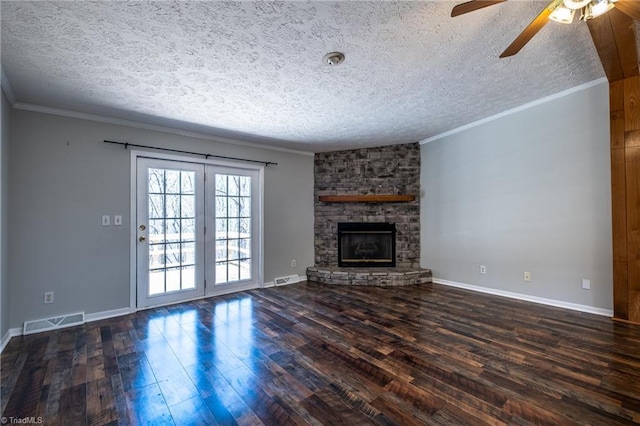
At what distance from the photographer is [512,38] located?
2078 mm

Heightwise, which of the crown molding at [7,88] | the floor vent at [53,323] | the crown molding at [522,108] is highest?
the crown molding at [522,108]

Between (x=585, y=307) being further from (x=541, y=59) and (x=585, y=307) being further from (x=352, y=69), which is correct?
(x=352, y=69)

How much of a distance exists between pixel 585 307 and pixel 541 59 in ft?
9.08

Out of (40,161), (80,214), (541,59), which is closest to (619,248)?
(541,59)

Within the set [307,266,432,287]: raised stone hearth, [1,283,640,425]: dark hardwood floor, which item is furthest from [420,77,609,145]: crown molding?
[1,283,640,425]: dark hardwood floor

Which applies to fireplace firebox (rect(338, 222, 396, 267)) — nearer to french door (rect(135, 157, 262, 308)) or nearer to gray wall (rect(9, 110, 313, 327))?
french door (rect(135, 157, 262, 308))

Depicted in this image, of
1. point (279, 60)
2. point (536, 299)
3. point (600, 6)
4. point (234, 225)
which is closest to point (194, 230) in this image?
point (234, 225)

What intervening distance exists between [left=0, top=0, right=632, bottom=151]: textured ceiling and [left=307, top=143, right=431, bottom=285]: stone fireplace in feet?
4.95

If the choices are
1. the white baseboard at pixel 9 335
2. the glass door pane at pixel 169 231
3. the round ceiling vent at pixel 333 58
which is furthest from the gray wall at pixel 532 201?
the white baseboard at pixel 9 335

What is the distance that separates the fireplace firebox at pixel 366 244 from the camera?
16.6 feet

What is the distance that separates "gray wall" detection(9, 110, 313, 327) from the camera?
9.30 ft

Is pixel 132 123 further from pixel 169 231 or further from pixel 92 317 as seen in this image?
pixel 92 317

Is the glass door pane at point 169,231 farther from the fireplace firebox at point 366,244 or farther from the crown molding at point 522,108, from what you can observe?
the crown molding at point 522,108

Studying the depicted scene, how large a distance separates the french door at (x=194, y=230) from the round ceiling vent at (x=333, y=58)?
257 centimetres
